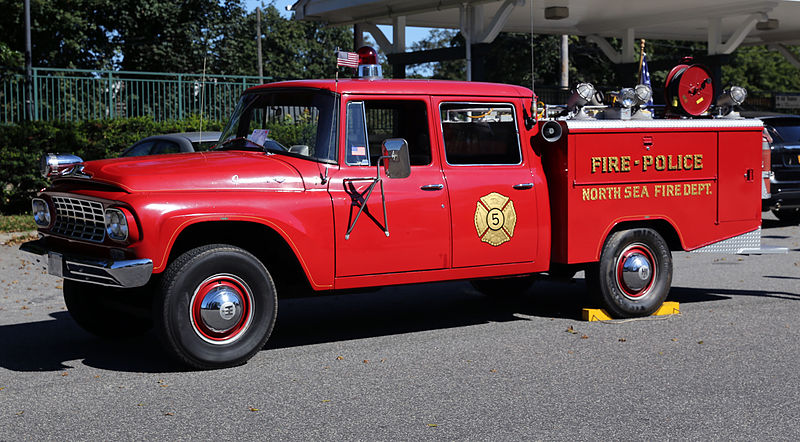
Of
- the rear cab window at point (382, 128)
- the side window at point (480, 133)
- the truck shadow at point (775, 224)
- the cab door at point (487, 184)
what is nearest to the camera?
the rear cab window at point (382, 128)

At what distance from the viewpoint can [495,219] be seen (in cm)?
747

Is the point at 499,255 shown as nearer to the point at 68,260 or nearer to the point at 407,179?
the point at 407,179

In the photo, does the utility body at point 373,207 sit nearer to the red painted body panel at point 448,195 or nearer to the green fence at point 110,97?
the red painted body panel at point 448,195

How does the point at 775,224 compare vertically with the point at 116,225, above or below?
below

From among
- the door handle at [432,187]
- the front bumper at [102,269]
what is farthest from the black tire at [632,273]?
the front bumper at [102,269]

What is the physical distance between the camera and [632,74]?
2395cm

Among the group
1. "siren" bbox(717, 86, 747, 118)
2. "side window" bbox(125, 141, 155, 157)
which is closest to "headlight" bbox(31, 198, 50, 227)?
"siren" bbox(717, 86, 747, 118)

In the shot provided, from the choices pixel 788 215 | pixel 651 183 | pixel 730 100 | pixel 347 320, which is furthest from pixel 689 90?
pixel 788 215

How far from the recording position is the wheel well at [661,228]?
27.4 ft

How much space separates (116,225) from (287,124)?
170 centimetres

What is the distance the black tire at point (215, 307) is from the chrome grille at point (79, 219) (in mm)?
572

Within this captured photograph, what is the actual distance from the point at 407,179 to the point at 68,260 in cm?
246

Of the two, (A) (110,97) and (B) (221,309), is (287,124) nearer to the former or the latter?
(B) (221,309)

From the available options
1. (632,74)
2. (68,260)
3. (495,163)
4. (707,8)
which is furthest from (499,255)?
(632,74)
